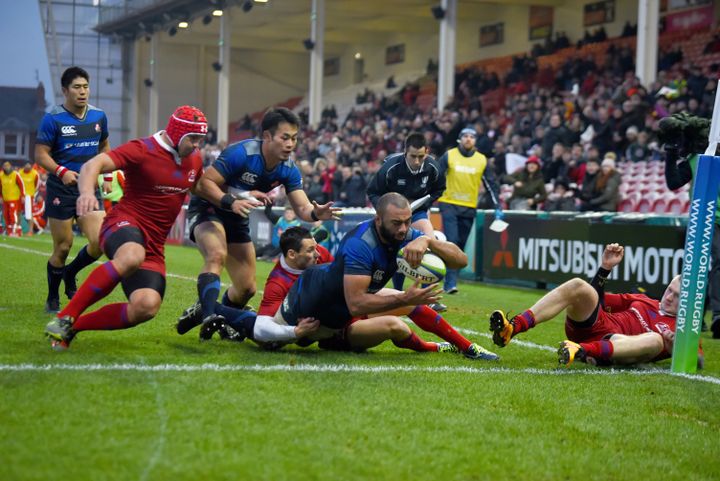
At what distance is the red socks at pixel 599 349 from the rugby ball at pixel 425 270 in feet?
4.21

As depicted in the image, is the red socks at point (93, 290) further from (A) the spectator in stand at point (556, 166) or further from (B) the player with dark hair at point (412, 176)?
(A) the spectator in stand at point (556, 166)

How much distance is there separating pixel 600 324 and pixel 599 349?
288mm

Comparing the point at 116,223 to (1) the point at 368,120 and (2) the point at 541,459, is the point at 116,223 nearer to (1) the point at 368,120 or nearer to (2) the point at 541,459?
(2) the point at 541,459

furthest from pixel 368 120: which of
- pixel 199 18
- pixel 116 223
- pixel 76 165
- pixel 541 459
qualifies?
pixel 541 459

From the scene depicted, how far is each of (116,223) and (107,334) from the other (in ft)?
3.96

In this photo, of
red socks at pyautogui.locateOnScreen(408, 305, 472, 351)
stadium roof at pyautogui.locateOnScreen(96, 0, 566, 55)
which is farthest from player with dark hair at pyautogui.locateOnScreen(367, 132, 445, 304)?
stadium roof at pyautogui.locateOnScreen(96, 0, 566, 55)

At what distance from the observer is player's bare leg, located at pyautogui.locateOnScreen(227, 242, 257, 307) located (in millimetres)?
9016

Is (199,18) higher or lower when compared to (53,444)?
higher

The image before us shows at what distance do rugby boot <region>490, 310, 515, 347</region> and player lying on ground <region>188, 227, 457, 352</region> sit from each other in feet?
1.74

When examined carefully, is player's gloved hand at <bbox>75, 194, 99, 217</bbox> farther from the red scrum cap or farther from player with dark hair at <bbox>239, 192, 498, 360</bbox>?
player with dark hair at <bbox>239, 192, 498, 360</bbox>

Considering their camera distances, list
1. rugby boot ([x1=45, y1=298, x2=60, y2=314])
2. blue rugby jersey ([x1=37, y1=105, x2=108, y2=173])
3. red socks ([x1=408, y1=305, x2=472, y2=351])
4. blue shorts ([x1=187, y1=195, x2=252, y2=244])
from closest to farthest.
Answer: red socks ([x1=408, y1=305, x2=472, y2=351]), blue shorts ([x1=187, y1=195, x2=252, y2=244]), rugby boot ([x1=45, y1=298, x2=60, y2=314]), blue rugby jersey ([x1=37, y1=105, x2=108, y2=173])

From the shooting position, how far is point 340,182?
2719 centimetres

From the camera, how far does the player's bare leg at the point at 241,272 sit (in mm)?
9016

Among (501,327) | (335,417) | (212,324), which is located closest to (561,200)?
(501,327)
